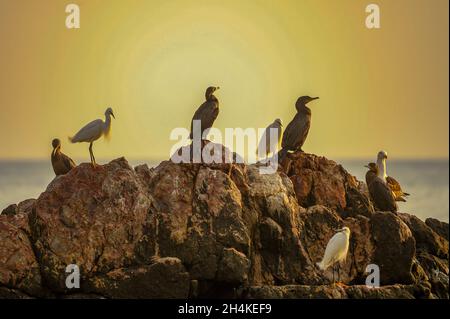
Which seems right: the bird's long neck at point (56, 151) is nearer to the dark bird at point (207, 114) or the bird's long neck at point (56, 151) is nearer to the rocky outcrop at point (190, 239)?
the rocky outcrop at point (190, 239)

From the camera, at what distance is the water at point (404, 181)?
78.6 meters

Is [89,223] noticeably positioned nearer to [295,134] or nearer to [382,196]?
[295,134]

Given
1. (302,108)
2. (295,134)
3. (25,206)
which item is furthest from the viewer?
(302,108)

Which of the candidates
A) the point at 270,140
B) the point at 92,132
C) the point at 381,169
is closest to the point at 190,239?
the point at 92,132

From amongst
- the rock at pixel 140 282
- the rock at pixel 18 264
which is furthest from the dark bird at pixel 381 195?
the rock at pixel 18 264

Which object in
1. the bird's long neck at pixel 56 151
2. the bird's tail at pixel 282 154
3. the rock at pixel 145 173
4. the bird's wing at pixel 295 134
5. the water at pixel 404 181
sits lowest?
the water at pixel 404 181

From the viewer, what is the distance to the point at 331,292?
24.9m

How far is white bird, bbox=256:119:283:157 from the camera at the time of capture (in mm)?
28172

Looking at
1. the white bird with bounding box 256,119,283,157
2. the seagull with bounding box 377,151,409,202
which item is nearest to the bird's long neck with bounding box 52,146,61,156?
the white bird with bounding box 256,119,283,157

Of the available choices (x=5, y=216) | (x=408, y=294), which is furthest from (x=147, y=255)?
(x=408, y=294)

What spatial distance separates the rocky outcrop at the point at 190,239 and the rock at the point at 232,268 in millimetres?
20

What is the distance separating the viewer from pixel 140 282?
2423cm

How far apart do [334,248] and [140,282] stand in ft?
13.2
